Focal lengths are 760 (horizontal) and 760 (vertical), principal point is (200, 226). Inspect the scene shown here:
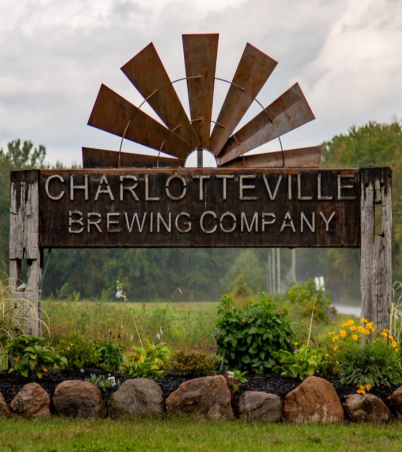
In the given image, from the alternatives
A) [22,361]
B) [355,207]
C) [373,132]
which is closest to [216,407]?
[22,361]

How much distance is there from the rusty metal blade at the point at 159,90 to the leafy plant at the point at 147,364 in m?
2.89

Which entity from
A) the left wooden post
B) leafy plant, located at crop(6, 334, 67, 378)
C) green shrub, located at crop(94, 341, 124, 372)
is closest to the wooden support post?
green shrub, located at crop(94, 341, 124, 372)

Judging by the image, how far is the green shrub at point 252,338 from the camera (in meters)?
9.37

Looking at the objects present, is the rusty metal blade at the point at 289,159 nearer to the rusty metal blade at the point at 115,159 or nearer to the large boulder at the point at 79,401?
the rusty metal blade at the point at 115,159

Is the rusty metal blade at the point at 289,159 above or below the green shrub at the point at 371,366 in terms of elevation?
above

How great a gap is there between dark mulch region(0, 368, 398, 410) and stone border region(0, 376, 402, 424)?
14cm

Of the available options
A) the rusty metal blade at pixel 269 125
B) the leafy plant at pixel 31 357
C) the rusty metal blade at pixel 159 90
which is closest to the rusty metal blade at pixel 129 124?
the rusty metal blade at pixel 159 90

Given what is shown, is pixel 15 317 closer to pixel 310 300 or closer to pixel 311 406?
pixel 311 406

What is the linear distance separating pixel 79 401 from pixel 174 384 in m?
1.11

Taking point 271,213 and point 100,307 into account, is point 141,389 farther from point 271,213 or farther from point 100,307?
point 100,307

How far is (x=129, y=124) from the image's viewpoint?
10.4 m

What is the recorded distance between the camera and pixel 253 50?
10398 mm

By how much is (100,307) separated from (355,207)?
28.8 feet

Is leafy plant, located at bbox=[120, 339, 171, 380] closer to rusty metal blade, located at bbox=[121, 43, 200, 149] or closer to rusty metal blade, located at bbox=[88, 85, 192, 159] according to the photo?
rusty metal blade, located at bbox=[88, 85, 192, 159]
